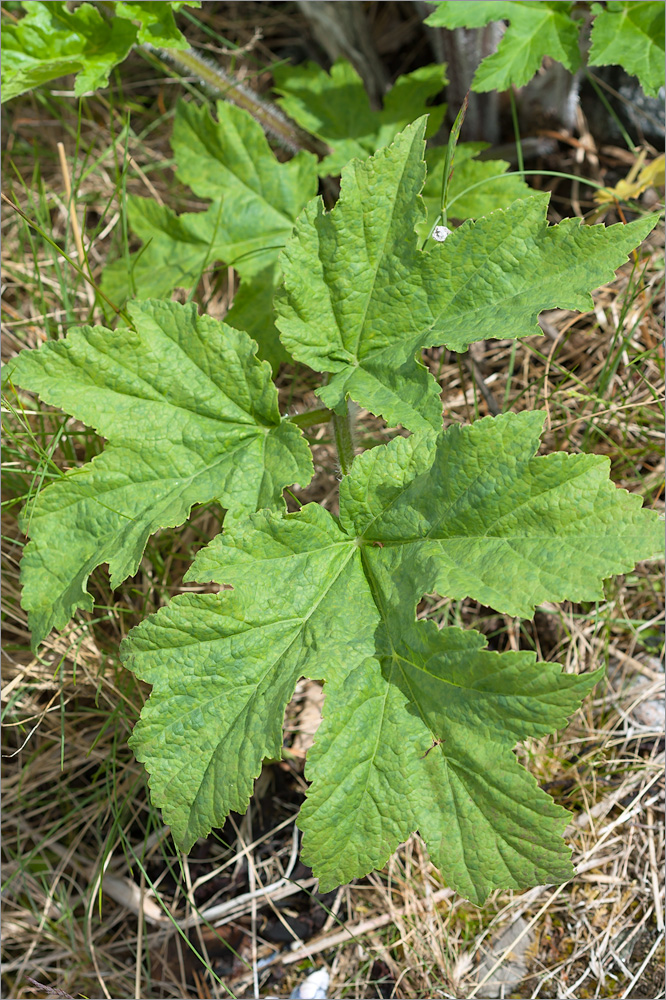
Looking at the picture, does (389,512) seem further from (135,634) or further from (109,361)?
(109,361)

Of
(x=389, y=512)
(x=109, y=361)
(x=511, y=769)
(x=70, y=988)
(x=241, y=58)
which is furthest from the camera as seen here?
(x=241, y=58)

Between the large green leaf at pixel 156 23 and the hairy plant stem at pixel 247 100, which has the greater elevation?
the large green leaf at pixel 156 23

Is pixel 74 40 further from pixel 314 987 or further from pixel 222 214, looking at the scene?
pixel 314 987

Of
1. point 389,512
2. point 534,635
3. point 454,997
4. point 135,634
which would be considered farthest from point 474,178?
point 454,997

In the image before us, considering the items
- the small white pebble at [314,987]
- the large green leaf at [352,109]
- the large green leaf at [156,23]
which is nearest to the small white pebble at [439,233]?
the large green leaf at [352,109]

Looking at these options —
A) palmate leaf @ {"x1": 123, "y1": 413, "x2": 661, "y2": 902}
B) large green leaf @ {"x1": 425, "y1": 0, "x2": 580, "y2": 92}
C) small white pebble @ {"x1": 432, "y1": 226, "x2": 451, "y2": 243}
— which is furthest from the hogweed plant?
large green leaf @ {"x1": 425, "y1": 0, "x2": 580, "y2": 92}

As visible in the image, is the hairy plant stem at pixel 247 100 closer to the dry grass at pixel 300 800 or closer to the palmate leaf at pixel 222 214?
the palmate leaf at pixel 222 214
